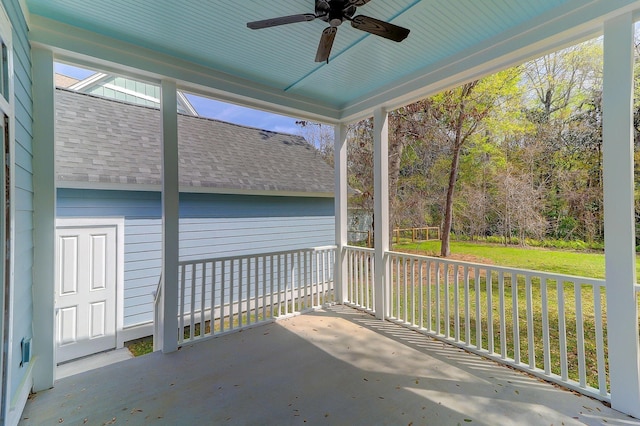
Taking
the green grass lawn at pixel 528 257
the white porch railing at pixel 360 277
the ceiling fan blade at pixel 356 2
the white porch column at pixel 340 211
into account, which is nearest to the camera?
the ceiling fan blade at pixel 356 2

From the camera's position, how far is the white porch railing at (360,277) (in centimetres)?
424

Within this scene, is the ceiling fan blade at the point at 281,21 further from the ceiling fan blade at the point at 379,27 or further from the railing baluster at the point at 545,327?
the railing baluster at the point at 545,327

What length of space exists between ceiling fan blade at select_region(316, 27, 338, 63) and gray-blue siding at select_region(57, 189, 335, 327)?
3.36 meters

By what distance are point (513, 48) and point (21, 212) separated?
4.18 m

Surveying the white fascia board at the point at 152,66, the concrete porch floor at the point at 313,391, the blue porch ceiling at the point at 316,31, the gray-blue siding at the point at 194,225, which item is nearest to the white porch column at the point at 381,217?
the blue porch ceiling at the point at 316,31

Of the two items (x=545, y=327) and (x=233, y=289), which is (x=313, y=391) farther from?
(x=233, y=289)

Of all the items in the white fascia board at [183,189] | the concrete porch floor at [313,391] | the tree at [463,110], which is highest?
the tree at [463,110]

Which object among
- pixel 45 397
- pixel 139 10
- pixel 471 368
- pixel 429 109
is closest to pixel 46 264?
pixel 45 397

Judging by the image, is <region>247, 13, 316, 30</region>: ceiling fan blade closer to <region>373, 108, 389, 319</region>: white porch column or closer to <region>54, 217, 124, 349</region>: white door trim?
<region>373, 108, 389, 319</region>: white porch column

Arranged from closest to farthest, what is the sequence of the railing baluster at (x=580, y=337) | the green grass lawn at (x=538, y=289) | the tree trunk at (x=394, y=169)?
1. the railing baluster at (x=580, y=337)
2. the green grass lawn at (x=538, y=289)
3. the tree trunk at (x=394, y=169)

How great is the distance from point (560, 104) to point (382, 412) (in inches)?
304

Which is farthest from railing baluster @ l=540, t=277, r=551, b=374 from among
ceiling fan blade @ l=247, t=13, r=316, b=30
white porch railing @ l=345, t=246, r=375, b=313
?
ceiling fan blade @ l=247, t=13, r=316, b=30

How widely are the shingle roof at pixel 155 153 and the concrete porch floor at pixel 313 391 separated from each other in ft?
8.43

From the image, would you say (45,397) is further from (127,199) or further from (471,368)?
(471,368)
